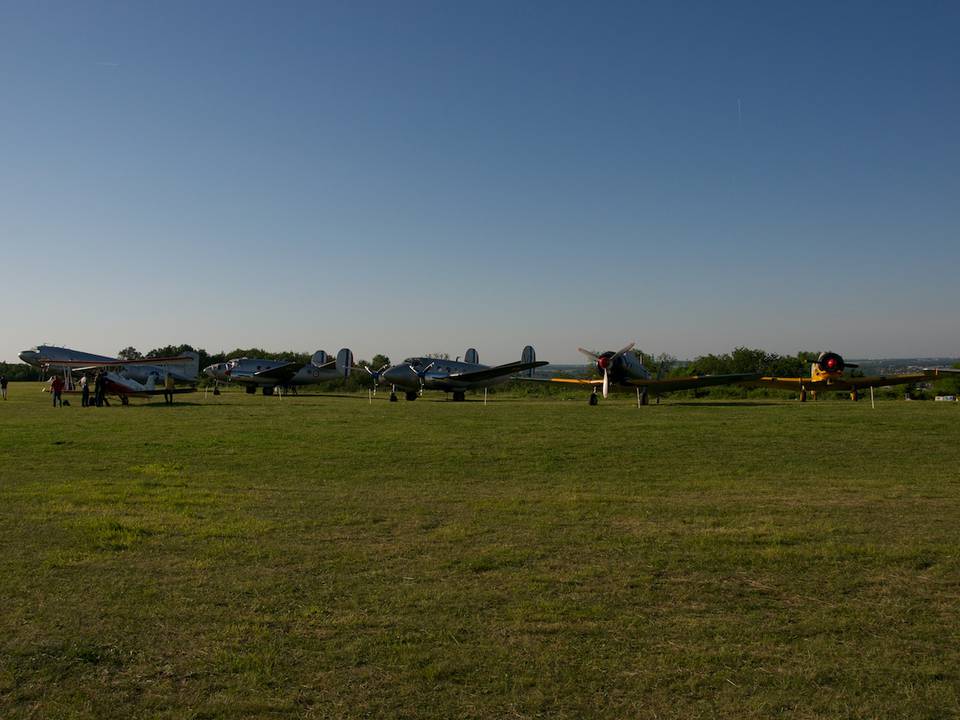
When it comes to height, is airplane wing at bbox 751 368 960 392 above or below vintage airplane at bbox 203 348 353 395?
below

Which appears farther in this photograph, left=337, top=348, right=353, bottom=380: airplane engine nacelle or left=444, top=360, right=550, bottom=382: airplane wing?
left=337, top=348, right=353, bottom=380: airplane engine nacelle

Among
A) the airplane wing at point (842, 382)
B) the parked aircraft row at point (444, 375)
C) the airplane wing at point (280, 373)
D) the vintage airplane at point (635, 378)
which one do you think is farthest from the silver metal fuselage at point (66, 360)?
the airplane wing at point (842, 382)

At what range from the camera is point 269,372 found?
164 feet

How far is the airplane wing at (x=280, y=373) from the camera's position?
164ft

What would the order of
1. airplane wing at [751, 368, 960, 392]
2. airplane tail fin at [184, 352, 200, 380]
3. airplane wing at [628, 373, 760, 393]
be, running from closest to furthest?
1. airplane wing at [628, 373, 760, 393]
2. airplane wing at [751, 368, 960, 392]
3. airplane tail fin at [184, 352, 200, 380]

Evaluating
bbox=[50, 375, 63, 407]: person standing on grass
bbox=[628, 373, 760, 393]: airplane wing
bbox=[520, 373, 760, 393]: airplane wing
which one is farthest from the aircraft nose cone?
bbox=[50, 375, 63, 407]: person standing on grass

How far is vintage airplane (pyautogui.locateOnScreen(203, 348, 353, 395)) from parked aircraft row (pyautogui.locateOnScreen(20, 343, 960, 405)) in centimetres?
7

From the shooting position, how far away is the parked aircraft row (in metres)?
35.6

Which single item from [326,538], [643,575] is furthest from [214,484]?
[643,575]

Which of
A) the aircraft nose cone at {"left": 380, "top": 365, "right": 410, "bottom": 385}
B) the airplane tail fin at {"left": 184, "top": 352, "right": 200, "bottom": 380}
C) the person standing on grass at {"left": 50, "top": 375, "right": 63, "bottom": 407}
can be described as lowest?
the person standing on grass at {"left": 50, "top": 375, "right": 63, "bottom": 407}

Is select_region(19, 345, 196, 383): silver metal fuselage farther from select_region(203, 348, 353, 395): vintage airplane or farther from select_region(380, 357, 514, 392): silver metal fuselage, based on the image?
select_region(380, 357, 514, 392): silver metal fuselage

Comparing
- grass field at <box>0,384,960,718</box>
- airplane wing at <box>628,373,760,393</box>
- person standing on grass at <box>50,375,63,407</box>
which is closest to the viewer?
grass field at <box>0,384,960,718</box>

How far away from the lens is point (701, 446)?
14867mm

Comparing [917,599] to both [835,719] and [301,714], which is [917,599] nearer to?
[835,719]
